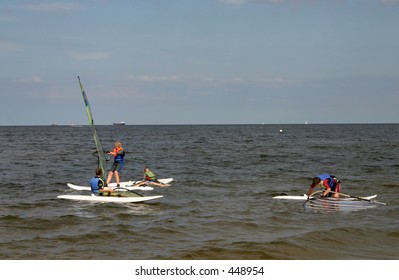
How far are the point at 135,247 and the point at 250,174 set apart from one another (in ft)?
61.6

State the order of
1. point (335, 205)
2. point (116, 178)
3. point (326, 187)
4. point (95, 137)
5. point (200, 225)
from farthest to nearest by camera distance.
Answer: point (116, 178) < point (95, 137) < point (326, 187) < point (335, 205) < point (200, 225)

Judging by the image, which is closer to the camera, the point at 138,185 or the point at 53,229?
the point at 53,229

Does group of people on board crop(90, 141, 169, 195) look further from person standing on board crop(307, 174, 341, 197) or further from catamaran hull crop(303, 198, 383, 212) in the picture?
person standing on board crop(307, 174, 341, 197)

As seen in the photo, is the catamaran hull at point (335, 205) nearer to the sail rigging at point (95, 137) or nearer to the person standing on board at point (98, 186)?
the person standing on board at point (98, 186)

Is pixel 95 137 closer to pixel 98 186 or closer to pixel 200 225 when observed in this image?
pixel 98 186

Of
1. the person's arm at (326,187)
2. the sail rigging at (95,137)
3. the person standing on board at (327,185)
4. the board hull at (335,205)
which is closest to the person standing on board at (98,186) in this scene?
the sail rigging at (95,137)

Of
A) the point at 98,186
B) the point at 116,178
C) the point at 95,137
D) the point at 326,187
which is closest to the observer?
the point at 326,187

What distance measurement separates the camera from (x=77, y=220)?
1652 centimetres

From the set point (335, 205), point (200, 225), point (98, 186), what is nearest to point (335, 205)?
point (335, 205)

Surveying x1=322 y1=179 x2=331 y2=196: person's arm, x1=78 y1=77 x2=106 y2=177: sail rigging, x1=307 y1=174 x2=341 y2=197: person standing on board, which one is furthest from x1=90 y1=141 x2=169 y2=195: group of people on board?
x1=322 y1=179 x2=331 y2=196: person's arm

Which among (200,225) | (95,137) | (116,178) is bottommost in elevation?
(200,225)
